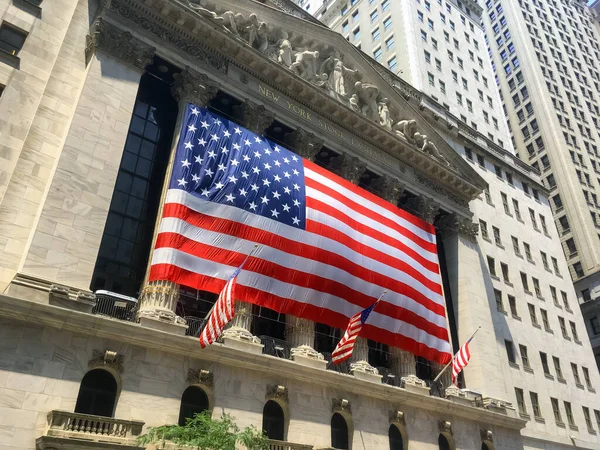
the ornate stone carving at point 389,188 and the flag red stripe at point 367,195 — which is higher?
the ornate stone carving at point 389,188

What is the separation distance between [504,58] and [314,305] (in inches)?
3607

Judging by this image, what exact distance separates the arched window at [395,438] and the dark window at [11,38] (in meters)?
26.5

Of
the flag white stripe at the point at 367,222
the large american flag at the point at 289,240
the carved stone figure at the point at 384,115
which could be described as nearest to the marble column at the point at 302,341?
the large american flag at the point at 289,240

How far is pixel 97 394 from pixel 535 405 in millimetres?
34004

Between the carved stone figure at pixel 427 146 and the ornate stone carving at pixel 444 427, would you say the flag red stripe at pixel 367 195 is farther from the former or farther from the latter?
the ornate stone carving at pixel 444 427

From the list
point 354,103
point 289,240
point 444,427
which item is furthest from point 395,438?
point 354,103

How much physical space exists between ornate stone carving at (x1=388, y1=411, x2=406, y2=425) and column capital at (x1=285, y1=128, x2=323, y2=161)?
15.9m

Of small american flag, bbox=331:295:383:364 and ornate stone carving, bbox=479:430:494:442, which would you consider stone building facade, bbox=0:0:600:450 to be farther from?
small american flag, bbox=331:295:383:364

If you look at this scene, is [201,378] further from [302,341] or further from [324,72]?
[324,72]

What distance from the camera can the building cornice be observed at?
62.6 feet

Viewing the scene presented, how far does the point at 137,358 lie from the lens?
69.4 ft

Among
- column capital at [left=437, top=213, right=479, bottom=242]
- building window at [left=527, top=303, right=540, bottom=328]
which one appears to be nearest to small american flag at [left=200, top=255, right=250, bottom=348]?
column capital at [left=437, top=213, right=479, bottom=242]

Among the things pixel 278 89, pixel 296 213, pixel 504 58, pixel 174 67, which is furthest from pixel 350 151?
pixel 504 58

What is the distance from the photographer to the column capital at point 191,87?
29.2 metres
